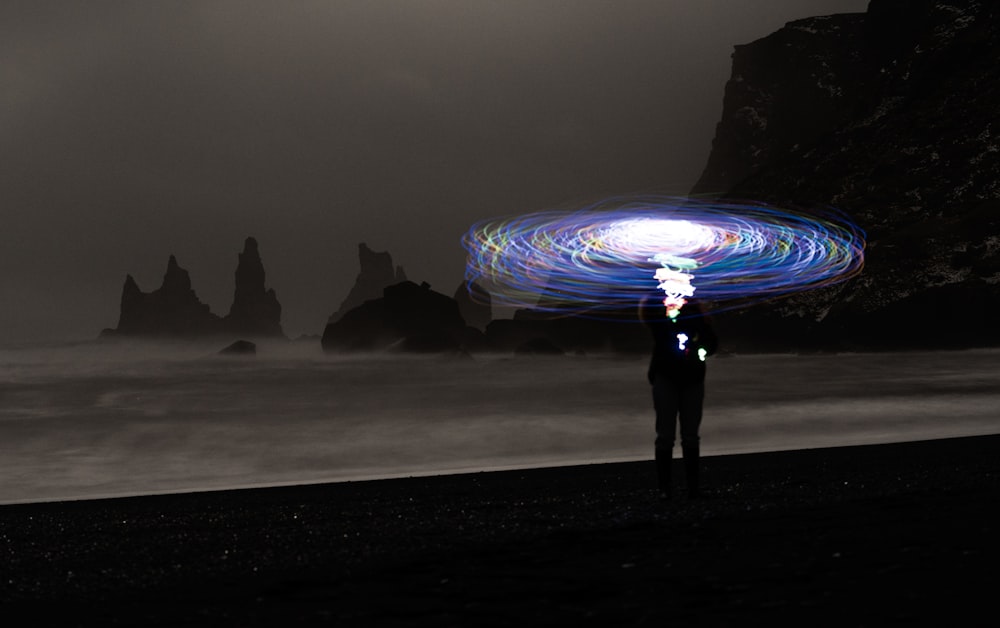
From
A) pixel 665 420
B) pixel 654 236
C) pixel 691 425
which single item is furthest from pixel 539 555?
pixel 654 236

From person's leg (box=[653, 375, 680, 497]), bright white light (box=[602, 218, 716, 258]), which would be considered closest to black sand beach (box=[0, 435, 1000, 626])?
person's leg (box=[653, 375, 680, 497])

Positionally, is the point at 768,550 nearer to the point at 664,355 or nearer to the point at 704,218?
the point at 664,355

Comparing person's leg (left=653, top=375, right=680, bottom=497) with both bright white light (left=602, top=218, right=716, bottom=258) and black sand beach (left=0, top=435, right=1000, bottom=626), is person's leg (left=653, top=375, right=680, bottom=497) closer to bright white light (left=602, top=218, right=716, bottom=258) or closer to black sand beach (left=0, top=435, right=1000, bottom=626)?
black sand beach (left=0, top=435, right=1000, bottom=626)

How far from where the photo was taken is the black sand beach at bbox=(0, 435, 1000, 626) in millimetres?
9422

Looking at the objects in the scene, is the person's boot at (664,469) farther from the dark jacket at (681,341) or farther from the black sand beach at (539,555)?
the dark jacket at (681,341)

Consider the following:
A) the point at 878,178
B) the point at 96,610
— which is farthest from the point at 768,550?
the point at 878,178

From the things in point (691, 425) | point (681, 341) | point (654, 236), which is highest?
point (654, 236)

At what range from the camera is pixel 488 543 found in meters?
13.4

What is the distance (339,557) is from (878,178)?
7722 inches

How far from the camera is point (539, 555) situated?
12289 mm

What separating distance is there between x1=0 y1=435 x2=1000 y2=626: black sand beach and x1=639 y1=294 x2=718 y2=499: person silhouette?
132 cm

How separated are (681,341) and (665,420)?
3.91 ft

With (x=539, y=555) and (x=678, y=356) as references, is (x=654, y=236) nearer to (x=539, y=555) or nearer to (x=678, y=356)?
(x=678, y=356)

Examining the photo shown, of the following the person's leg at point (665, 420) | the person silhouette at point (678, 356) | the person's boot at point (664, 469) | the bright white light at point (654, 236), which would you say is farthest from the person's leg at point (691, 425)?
the bright white light at point (654, 236)
